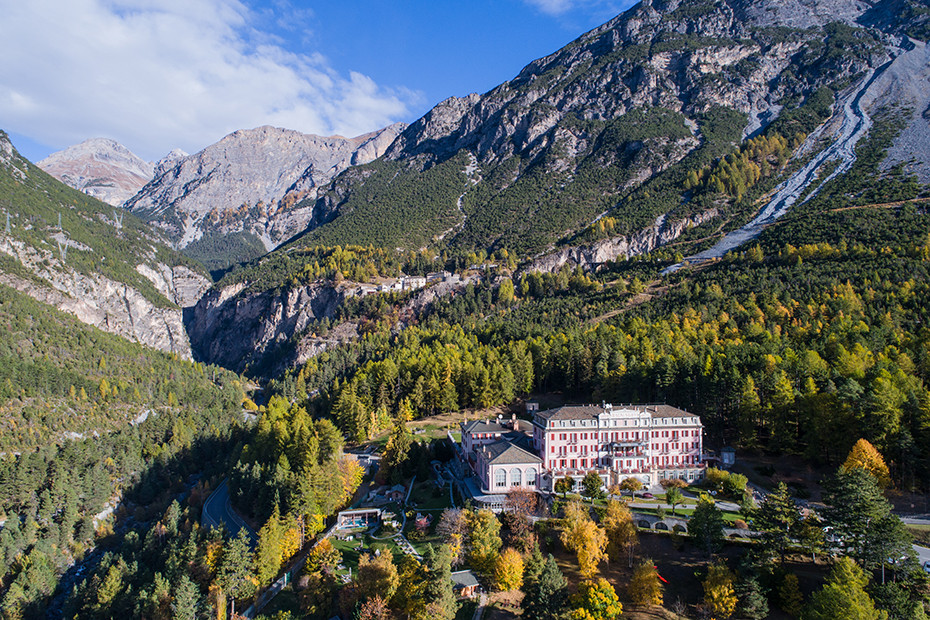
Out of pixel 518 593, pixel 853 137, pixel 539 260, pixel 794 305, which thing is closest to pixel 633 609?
pixel 518 593

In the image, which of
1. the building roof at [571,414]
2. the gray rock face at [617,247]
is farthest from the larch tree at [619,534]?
the gray rock face at [617,247]

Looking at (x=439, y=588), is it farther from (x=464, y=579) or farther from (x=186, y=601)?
(x=186, y=601)

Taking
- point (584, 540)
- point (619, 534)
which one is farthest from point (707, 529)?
point (584, 540)

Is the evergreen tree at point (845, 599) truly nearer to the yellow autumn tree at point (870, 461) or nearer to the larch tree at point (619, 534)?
the larch tree at point (619, 534)

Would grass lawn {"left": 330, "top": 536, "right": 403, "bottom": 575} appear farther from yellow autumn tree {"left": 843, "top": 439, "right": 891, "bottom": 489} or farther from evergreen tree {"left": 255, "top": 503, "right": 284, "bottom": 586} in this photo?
yellow autumn tree {"left": 843, "top": 439, "right": 891, "bottom": 489}

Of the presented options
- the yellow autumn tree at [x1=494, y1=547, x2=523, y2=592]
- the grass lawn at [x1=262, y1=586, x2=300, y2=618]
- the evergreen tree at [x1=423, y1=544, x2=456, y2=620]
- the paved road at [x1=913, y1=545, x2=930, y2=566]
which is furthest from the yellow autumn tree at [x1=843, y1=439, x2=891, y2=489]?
the grass lawn at [x1=262, y1=586, x2=300, y2=618]
